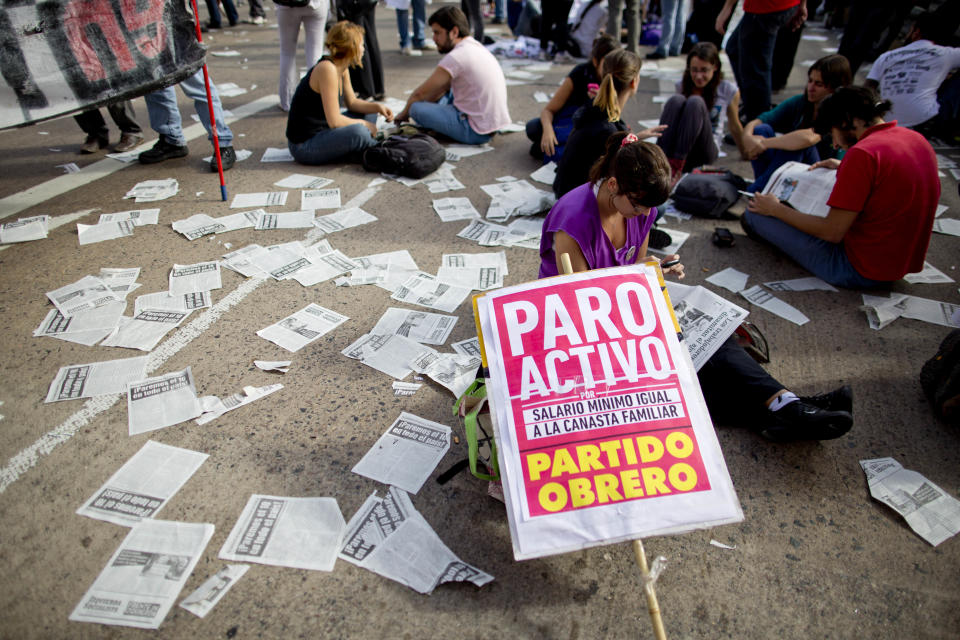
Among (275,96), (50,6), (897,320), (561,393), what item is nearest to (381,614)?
(561,393)

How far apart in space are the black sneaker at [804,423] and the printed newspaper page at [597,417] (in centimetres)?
72

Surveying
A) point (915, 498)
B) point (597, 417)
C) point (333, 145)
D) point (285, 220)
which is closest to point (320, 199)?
point (285, 220)

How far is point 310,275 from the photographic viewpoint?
3320 millimetres

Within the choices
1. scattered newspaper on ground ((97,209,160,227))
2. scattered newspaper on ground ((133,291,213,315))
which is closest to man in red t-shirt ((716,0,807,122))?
scattered newspaper on ground ((133,291,213,315))

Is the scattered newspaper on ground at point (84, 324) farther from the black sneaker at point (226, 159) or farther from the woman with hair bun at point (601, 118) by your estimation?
the woman with hair bun at point (601, 118)

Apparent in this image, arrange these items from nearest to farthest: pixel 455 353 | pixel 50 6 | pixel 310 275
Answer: pixel 455 353 < pixel 50 6 < pixel 310 275

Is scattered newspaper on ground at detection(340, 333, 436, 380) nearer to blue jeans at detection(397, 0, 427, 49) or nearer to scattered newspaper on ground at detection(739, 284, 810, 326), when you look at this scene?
scattered newspaper on ground at detection(739, 284, 810, 326)

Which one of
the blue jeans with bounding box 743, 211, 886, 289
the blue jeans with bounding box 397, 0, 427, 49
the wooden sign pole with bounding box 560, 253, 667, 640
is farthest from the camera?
the blue jeans with bounding box 397, 0, 427, 49

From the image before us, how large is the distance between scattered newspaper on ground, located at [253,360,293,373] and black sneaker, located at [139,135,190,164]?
9.57ft

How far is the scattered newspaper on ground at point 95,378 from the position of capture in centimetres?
243

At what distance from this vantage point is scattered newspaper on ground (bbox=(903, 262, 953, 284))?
3.48m

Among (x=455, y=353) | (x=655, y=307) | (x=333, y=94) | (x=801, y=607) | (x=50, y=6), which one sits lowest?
(x=801, y=607)

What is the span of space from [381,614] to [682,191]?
362cm

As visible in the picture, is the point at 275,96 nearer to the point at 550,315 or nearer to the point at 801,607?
the point at 550,315
